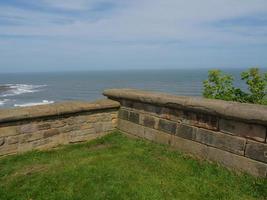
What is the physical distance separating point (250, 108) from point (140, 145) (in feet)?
8.50

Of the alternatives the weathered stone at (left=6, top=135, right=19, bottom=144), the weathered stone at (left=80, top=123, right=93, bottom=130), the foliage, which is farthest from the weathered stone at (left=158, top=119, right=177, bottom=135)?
the weathered stone at (left=6, top=135, right=19, bottom=144)

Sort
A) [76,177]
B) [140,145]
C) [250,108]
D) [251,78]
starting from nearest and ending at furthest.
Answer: [250,108], [76,177], [140,145], [251,78]

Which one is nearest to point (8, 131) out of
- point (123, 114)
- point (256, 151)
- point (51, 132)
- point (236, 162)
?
point (51, 132)

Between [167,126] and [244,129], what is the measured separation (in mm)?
1741

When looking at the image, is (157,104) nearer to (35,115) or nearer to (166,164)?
(166,164)

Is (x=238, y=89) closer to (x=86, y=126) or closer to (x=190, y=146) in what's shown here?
(x=190, y=146)

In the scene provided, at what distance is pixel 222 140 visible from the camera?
4.64m

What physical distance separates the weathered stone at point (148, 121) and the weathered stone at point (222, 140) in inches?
47.5

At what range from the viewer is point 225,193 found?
3.89 m

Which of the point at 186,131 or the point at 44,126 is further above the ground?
the point at 186,131

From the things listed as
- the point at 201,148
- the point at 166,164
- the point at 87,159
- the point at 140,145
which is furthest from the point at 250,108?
the point at 87,159

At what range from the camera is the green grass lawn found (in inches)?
154

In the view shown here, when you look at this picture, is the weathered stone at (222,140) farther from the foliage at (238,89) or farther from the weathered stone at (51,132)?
the weathered stone at (51,132)

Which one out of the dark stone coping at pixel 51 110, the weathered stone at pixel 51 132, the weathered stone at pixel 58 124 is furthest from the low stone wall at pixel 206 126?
the weathered stone at pixel 51 132
